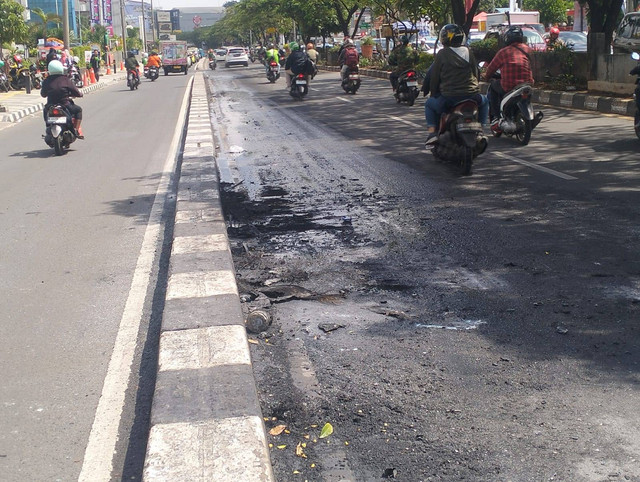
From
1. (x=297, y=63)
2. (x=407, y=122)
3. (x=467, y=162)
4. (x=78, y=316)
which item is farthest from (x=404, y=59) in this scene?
(x=78, y=316)

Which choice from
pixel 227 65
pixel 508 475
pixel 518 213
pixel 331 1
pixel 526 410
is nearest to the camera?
pixel 508 475

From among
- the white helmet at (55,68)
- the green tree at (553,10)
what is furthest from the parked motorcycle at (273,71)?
→ the green tree at (553,10)

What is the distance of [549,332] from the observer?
445 cm

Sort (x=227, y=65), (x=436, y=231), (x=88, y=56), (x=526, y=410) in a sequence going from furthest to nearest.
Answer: (x=227, y=65)
(x=88, y=56)
(x=436, y=231)
(x=526, y=410)

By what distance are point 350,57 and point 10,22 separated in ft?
54.7

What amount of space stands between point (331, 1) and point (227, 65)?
19.6 m

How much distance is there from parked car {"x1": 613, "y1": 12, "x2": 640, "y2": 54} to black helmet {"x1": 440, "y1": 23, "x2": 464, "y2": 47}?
12999 mm

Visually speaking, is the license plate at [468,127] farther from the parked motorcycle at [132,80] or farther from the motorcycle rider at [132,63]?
the parked motorcycle at [132,80]

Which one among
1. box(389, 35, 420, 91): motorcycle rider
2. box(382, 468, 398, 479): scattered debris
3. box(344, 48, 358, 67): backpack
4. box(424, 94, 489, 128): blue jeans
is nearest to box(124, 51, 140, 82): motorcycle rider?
box(344, 48, 358, 67): backpack

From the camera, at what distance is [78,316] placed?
5.07 metres

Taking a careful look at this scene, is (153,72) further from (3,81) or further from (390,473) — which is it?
(390,473)

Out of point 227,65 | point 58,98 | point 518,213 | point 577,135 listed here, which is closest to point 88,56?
point 227,65

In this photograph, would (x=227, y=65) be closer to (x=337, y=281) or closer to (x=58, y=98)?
(x=58, y=98)

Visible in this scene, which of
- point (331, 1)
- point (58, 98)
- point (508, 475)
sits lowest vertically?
point (508, 475)
